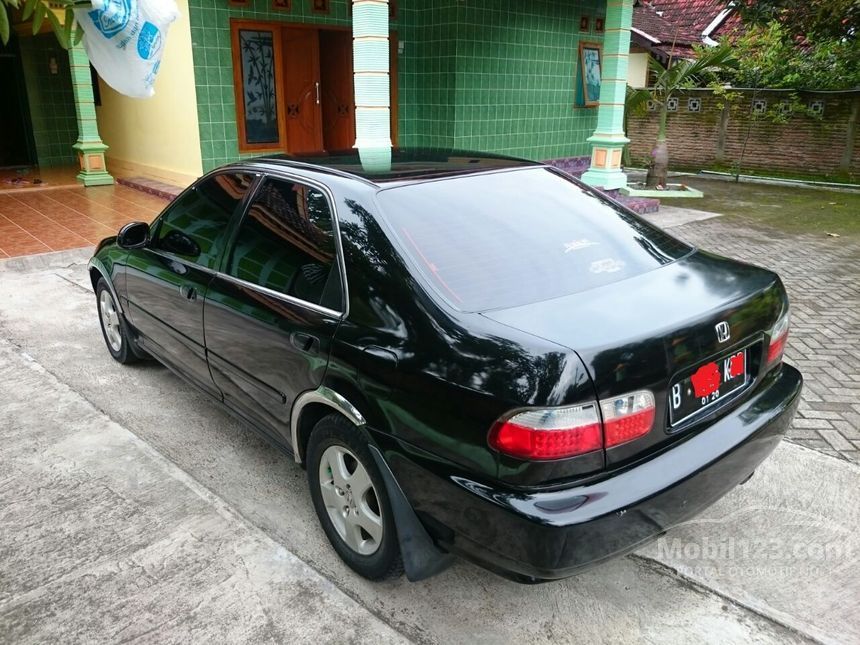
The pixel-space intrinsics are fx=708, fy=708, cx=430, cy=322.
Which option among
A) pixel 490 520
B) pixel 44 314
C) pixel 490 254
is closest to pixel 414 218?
pixel 490 254

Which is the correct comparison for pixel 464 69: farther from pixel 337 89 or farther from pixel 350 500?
pixel 350 500

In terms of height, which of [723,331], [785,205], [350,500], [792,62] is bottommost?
[785,205]

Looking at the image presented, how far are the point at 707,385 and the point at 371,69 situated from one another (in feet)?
20.0

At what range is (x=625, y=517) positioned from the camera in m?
2.20

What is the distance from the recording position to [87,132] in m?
11.3

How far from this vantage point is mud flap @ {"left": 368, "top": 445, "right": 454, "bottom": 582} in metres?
2.45

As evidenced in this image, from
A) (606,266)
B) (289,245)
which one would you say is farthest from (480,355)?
(289,245)

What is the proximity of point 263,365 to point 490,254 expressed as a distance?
1117mm

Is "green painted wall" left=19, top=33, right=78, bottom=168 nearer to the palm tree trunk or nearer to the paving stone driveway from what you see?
the palm tree trunk

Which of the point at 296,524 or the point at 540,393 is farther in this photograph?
the point at 296,524

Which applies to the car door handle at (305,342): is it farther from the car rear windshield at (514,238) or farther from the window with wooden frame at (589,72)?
the window with wooden frame at (589,72)

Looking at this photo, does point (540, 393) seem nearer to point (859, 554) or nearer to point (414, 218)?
point (414, 218)

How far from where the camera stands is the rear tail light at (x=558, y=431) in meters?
2.12

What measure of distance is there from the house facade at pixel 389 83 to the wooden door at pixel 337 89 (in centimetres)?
2
